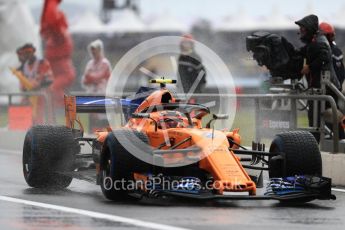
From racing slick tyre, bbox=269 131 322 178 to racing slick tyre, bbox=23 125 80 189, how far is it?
2744 mm

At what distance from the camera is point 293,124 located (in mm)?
17234

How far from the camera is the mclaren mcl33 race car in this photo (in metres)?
12.8

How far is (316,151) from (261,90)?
5.75m

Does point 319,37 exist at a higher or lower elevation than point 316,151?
higher

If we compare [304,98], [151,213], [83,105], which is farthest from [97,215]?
[304,98]

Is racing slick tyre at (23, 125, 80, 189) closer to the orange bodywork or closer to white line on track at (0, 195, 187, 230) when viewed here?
the orange bodywork

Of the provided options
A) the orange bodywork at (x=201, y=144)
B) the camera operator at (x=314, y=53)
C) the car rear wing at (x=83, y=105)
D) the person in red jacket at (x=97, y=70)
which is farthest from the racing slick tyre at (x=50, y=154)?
the person in red jacket at (x=97, y=70)

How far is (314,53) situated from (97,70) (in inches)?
355

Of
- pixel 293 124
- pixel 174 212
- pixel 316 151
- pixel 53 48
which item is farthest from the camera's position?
pixel 53 48

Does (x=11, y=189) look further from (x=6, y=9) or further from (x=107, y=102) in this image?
(x=6, y=9)

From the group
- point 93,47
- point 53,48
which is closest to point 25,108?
point 93,47

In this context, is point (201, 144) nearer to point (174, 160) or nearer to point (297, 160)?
point (174, 160)

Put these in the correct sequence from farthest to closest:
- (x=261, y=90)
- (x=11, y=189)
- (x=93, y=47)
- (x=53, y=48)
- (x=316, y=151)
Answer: (x=53, y=48), (x=93, y=47), (x=261, y=90), (x=11, y=189), (x=316, y=151)

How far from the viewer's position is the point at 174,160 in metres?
13.2
